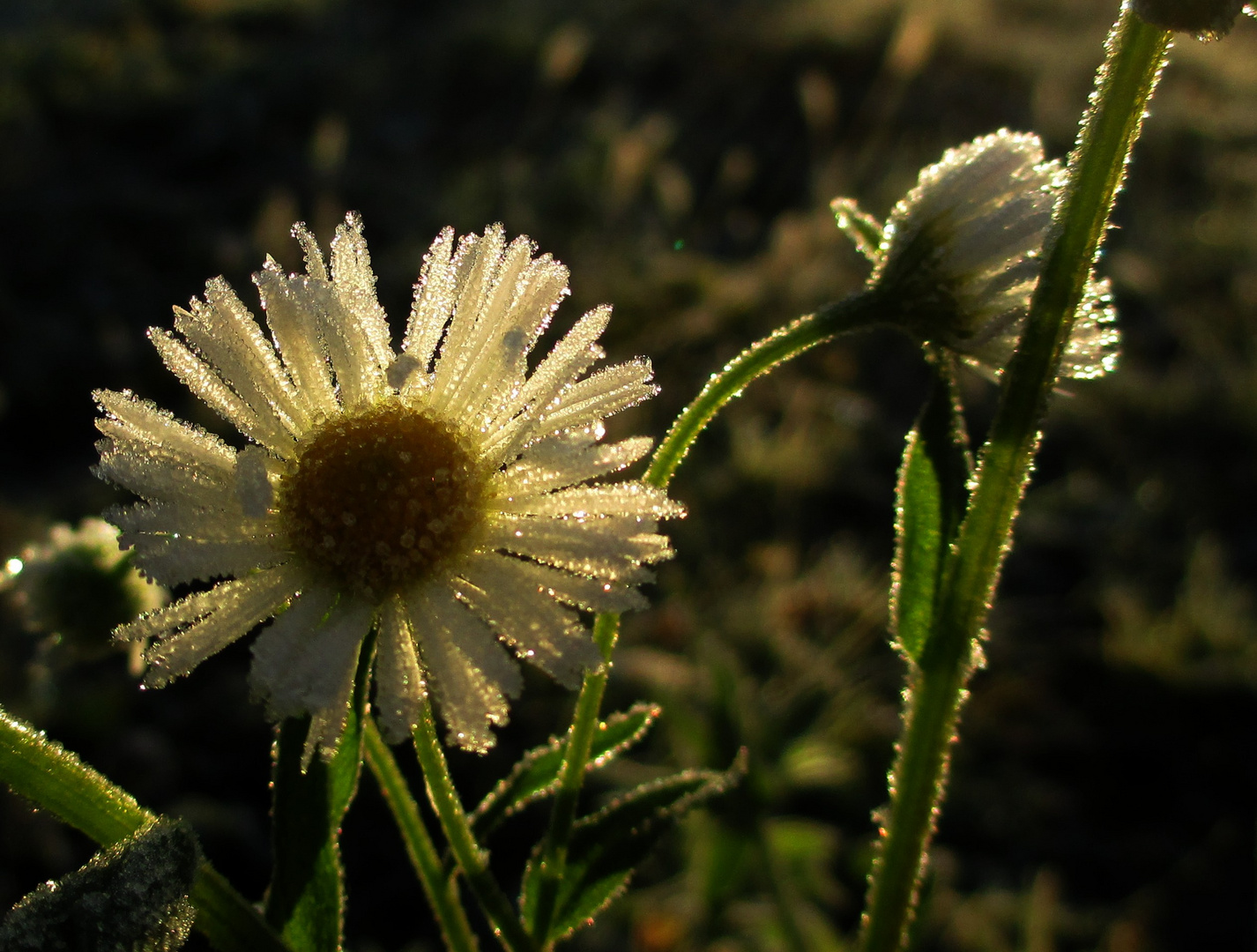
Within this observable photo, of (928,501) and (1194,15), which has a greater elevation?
(1194,15)

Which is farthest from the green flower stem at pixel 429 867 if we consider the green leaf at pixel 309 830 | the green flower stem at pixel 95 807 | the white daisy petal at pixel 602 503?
the white daisy petal at pixel 602 503

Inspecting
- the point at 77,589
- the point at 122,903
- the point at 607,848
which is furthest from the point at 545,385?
the point at 77,589

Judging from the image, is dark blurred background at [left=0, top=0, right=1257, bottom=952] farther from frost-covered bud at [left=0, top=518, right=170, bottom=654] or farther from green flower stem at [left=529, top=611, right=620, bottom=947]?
green flower stem at [left=529, top=611, right=620, bottom=947]

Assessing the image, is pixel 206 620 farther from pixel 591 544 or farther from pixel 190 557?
pixel 591 544

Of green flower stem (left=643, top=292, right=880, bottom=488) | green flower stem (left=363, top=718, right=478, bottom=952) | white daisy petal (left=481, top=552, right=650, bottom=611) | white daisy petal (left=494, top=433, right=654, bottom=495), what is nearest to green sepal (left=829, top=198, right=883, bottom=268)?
green flower stem (left=643, top=292, right=880, bottom=488)

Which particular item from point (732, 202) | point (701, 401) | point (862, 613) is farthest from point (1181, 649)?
point (732, 202)
